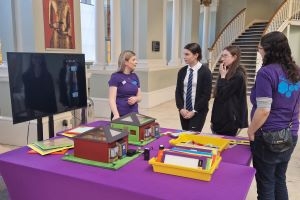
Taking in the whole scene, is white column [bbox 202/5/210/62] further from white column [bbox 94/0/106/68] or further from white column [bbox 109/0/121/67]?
white column [bbox 94/0/106/68]

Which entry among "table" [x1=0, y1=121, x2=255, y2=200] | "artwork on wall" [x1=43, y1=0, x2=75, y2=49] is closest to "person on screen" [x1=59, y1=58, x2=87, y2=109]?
"table" [x1=0, y1=121, x2=255, y2=200]

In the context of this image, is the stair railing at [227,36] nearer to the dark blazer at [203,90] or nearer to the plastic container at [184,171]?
the dark blazer at [203,90]

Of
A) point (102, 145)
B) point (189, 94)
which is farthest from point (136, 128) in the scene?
point (189, 94)

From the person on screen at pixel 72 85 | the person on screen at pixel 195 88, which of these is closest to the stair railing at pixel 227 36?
the person on screen at pixel 195 88

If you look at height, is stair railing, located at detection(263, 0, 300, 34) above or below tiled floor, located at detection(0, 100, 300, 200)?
above

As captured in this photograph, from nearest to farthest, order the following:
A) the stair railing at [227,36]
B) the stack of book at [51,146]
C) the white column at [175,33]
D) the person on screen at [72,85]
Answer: the stack of book at [51,146] < the person on screen at [72,85] < the white column at [175,33] < the stair railing at [227,36]

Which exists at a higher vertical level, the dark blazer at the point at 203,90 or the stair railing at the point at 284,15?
the stair railing at the point at 284,15

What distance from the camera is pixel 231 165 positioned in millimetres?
1560

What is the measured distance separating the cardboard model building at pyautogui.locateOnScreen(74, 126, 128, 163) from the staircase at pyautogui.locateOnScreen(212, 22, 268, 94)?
8922 mm

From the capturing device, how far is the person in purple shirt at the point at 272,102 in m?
1.67

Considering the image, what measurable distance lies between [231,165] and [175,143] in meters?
0.44

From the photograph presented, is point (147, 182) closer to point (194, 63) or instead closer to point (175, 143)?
point (175, 143)

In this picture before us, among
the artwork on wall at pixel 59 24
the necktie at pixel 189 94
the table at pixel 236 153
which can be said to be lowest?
the table at pixel 236 153

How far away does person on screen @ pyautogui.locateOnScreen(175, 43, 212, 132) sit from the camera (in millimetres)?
2738
